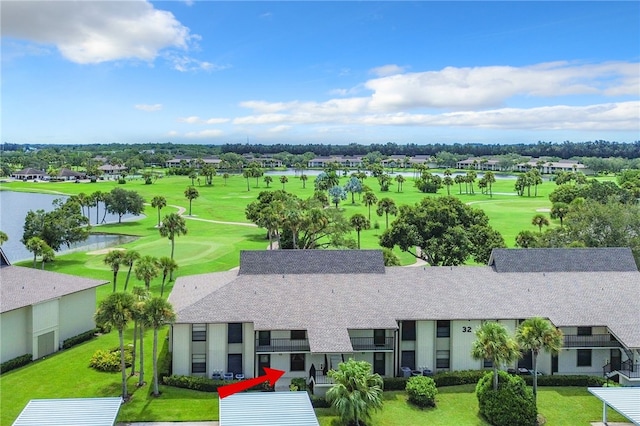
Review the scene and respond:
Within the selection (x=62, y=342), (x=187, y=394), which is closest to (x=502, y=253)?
(x=187, y=394)

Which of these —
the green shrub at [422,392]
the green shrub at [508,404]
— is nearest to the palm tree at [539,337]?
the green shrub at [508,404]

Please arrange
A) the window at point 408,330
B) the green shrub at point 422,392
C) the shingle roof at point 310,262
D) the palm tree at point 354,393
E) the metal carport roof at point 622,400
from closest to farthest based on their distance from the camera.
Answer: the metal carport roof at point 622,400
the palm tree at point 354,393
the green shrub at point 422,392
the window at point 408,330
the shingle roof at point 310,262

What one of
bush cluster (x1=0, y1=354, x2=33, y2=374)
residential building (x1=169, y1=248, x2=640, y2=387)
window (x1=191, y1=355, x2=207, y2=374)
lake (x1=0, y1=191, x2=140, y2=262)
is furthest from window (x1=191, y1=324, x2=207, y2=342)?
lake (x1=0, y1=191, x2=140, y2=262)

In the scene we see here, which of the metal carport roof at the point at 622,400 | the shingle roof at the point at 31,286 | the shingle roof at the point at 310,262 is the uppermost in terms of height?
the shingle roof at the point at 310,262

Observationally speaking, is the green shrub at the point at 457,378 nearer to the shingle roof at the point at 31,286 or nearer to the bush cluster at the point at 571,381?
the bush cluster at the point at 571,381

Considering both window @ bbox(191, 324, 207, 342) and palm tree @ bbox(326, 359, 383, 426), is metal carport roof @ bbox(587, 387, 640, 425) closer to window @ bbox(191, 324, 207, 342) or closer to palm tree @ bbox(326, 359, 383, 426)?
palm tree @ bbox(326, 359, 383, 426)

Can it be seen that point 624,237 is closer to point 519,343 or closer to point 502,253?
point 502,253
